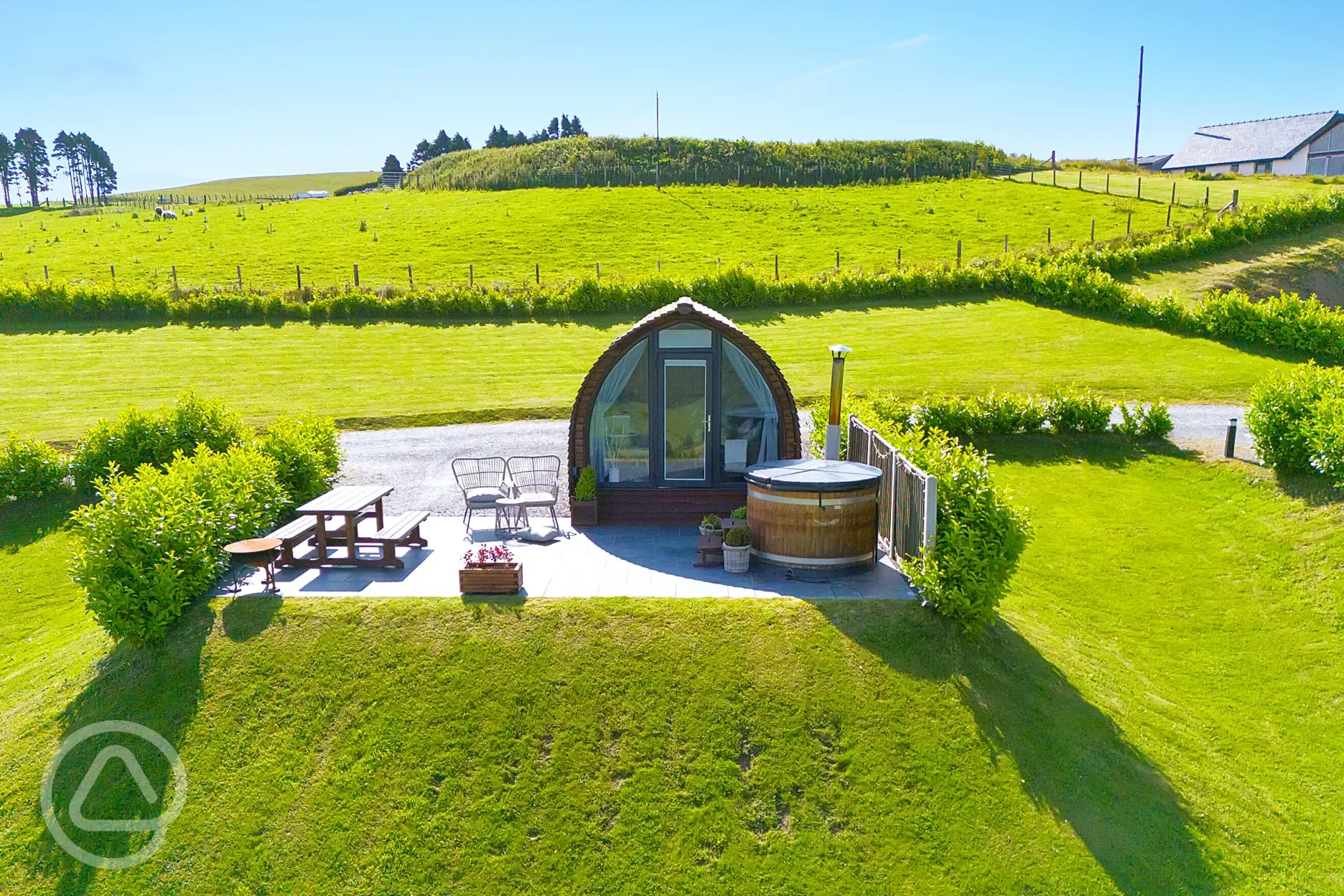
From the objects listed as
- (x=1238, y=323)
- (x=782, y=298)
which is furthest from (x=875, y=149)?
(x=1238, y=323)

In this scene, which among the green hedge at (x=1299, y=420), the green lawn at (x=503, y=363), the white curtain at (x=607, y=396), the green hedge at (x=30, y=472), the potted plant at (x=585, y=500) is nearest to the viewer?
the white curtain at (x=607, y=396)

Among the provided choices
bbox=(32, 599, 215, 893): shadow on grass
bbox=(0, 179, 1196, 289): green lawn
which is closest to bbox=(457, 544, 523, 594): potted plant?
bbox=(32, 599, 215, 893): shadow on grass

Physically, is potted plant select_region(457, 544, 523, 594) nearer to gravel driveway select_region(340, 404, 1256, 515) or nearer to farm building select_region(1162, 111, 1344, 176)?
gravel driveway select_region(340, 404, 1256, 515)

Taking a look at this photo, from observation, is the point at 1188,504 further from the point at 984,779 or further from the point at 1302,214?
the point at 1302,214

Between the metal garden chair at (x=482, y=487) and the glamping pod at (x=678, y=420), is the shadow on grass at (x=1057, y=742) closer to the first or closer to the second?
the glamping pod at (x=678, y=420)

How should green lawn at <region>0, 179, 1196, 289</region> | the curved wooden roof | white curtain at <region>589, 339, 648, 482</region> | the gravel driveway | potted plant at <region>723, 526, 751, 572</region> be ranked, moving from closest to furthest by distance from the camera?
potted plant at <region>723, 526, 751, 572</region>
the curved wooden roof
white curtain at <region>589, 339, 648, 482</region>
the gravel driveway
green lawn at <region>0, 179, 1196, 289</region>

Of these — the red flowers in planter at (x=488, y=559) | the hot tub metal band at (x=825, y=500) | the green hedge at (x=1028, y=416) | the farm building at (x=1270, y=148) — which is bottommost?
the red flowers in planter at (x=488, y=559)

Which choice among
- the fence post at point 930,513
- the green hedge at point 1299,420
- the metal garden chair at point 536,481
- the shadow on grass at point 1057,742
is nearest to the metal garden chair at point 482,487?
the metal garden chair at point 536,481
